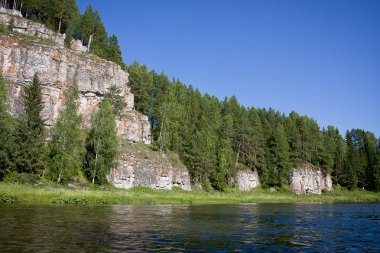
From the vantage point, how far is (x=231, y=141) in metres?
109

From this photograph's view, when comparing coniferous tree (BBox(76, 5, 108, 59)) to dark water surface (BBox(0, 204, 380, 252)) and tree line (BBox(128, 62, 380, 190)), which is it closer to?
tree line (BBox(128, 62, 380, 190))

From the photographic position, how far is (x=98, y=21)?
104062 mm

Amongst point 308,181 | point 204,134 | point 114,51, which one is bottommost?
point 308,181

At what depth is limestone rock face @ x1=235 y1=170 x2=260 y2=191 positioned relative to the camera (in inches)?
3899

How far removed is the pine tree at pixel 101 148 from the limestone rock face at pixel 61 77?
10818 millimetres

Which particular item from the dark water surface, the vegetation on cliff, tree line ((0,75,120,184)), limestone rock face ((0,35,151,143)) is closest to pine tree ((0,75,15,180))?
tree line ((0,75,120,184))

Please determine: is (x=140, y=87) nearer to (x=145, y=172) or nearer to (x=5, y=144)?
(x=145, y=172)

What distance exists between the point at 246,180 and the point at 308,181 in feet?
92.7

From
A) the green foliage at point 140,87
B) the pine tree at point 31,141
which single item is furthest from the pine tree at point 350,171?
the pine tree at point 31,141

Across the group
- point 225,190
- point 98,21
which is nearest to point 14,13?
point 98,21

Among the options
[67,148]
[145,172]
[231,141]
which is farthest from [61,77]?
[231,141]

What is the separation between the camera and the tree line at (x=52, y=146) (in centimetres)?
5256

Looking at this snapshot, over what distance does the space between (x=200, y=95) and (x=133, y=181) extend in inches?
2296

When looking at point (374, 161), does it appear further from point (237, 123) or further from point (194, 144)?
point (194, 144)
